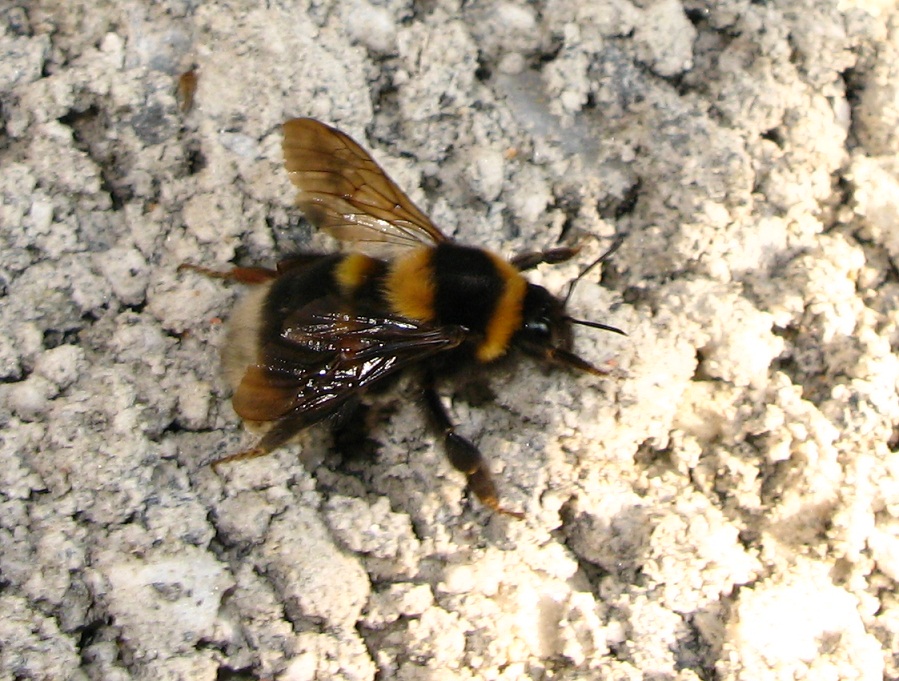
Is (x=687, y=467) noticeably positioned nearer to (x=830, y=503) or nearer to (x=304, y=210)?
(x=830, y=503)

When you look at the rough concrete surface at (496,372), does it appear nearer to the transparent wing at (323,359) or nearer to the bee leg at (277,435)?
the bee leg at (277,435)

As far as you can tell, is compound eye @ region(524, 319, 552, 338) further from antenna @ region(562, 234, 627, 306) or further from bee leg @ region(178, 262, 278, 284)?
bee leg @ region(178, 262, 278, 284)

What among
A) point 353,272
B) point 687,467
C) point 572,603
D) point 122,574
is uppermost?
point 353,272

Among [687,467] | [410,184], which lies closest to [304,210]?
[410,184]

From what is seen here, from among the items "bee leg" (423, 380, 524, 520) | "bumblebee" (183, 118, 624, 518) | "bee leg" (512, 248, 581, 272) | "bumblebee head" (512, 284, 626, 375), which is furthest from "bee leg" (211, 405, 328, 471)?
"bee leg" (512, 248, 581, 272)

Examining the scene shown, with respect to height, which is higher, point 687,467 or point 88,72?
point 88,72

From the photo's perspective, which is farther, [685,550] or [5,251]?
[5,251]
